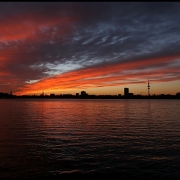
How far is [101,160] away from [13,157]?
29.4 feet

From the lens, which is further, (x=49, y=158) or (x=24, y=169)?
(x=49, y=158)

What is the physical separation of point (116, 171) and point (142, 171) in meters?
2.15

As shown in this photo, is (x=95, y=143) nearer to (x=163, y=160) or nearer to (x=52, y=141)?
(x=52, y=141)

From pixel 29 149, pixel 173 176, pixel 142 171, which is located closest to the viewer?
pixel 173 176

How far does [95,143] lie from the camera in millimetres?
29172

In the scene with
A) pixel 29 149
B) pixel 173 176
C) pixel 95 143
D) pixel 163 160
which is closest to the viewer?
pixel 173 176

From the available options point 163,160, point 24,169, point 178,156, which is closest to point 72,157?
point 24,169

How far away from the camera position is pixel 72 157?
21969 mm

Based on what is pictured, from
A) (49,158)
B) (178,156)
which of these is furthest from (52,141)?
(178,156)

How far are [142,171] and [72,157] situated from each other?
7.32 m

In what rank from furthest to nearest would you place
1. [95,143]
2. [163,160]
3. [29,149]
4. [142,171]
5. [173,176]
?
[95,143], [29,149], [163,160], [142,171], [173,176]

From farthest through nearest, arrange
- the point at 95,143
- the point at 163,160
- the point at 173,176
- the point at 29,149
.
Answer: the point at 95,143 → the point at 29,149 → the point at 163,160 → the point at 173,176

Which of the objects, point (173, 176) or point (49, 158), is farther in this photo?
point (49, 158)

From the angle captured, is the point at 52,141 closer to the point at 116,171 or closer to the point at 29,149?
the point at 29,149
